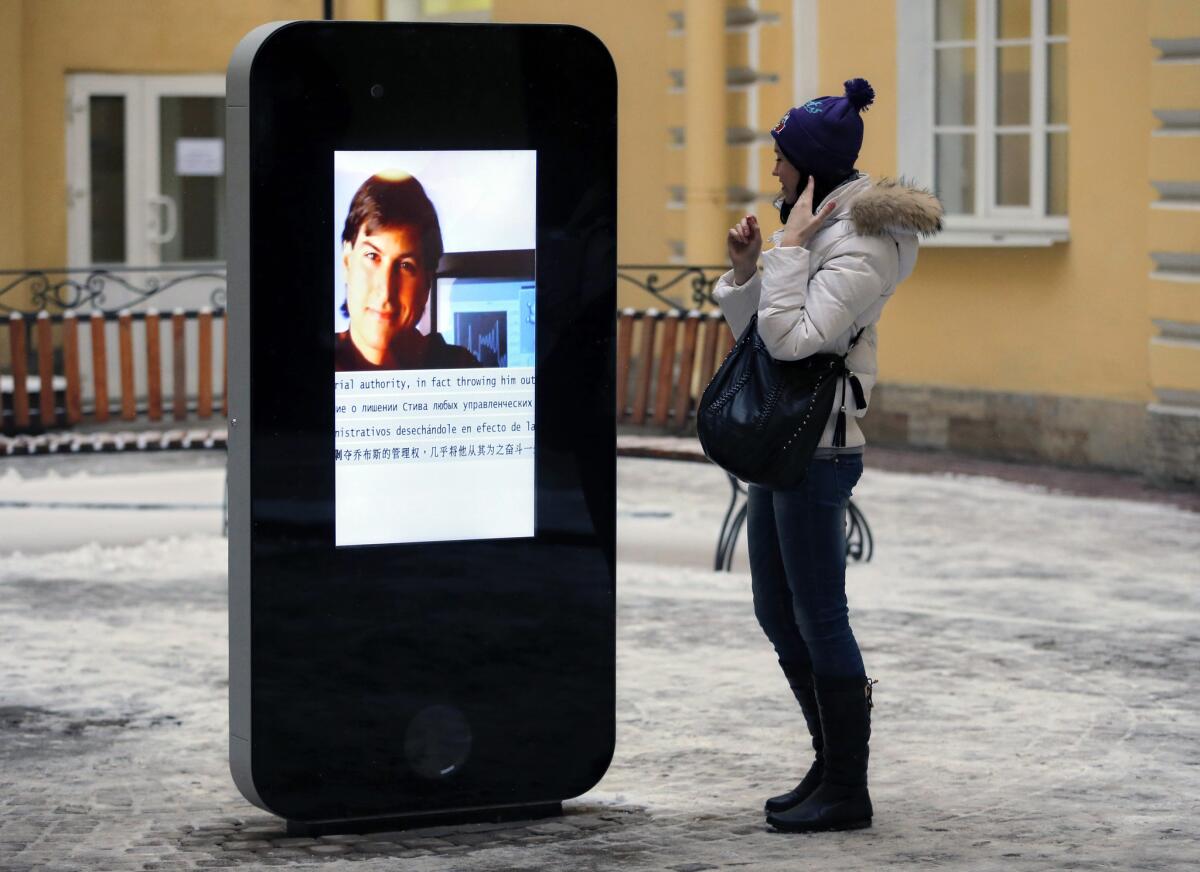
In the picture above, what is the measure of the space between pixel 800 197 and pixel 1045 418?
26.6 ft

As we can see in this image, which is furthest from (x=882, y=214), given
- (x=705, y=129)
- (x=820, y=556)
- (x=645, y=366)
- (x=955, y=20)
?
(x=705, y=129)

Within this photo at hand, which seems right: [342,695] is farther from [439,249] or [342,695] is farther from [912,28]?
[912,28]

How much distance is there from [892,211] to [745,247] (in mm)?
346

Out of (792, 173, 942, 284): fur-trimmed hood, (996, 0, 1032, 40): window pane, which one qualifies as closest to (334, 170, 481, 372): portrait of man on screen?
(792, 173, 942, 284): fur-trimmed hood

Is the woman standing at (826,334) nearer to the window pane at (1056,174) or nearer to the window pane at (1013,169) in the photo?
the window pane at (1056,174)

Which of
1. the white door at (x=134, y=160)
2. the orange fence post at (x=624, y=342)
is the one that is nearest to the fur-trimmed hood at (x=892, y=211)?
the orange fence post at (x=624, y=342)

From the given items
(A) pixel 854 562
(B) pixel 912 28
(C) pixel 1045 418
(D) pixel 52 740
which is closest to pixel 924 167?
(B) pixel 912 28

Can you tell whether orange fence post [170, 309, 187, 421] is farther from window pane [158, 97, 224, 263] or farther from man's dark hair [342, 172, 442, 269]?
window pane [158, 97, 224, 263]

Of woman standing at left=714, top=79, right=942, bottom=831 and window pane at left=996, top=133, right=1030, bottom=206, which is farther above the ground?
window pane at left=996, top=133, right=1030, bottom=206

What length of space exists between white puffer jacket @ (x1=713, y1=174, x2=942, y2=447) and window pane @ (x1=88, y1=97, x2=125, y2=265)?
11975 millimetres

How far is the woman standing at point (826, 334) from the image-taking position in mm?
5250

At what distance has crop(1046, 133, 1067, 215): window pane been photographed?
1341 centimetres

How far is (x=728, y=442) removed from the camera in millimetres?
5293

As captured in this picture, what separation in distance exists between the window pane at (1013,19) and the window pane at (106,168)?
6410 mm
